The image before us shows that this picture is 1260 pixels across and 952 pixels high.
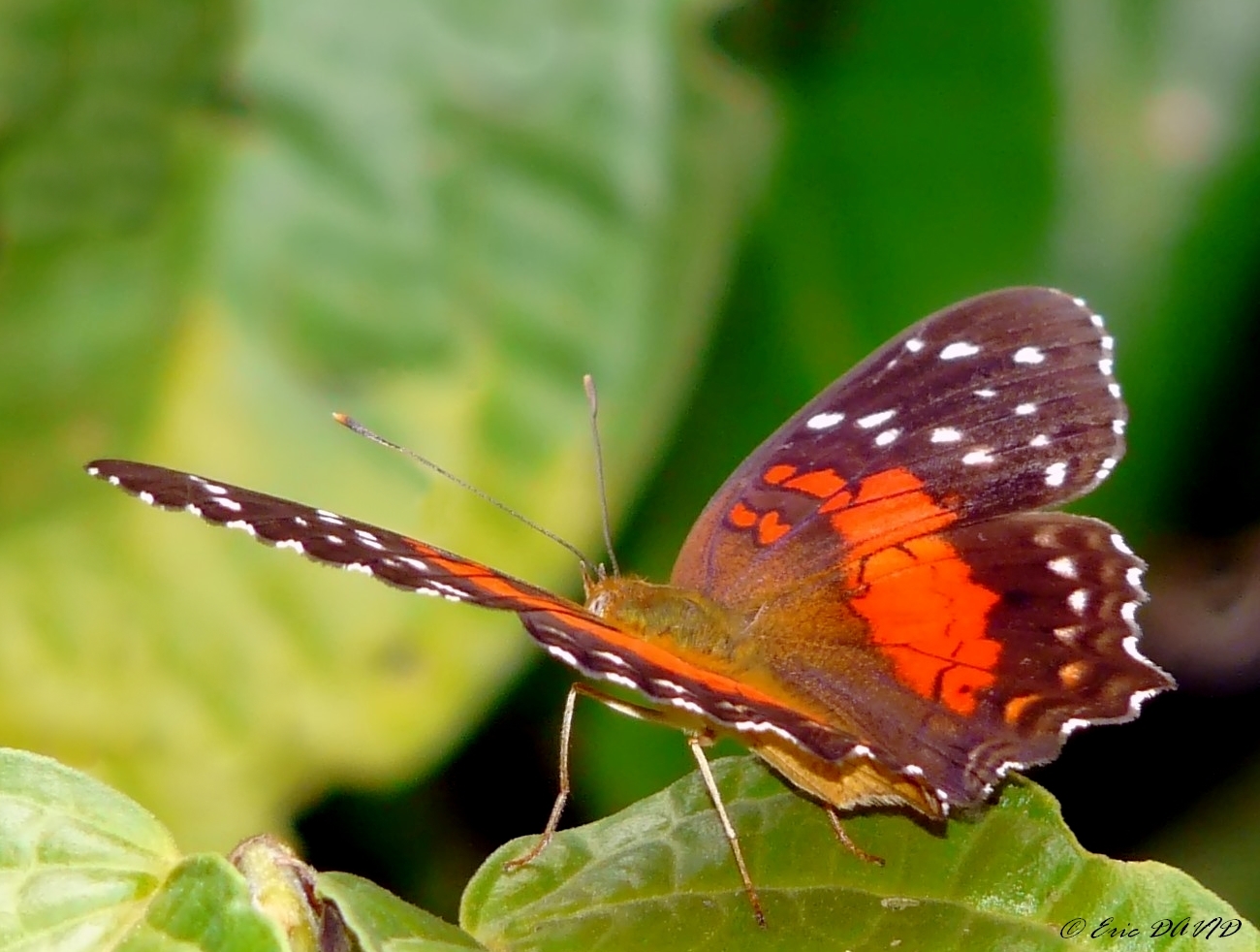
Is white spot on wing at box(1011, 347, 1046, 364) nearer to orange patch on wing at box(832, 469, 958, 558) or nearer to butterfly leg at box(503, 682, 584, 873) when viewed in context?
orange patch on wing at box(832, 469, 958, 558)

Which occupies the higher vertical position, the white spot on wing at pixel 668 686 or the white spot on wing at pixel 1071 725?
the white spot on wing at pixel 668 686

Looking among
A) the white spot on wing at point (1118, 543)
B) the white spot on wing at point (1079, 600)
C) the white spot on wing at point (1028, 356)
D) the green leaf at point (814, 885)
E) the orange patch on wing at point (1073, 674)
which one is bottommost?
the green leaf at point (814, 885)

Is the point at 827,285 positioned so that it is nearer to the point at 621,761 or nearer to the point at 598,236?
the point at 598,236

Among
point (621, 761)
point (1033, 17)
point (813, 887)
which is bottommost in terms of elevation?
point (621, 761)

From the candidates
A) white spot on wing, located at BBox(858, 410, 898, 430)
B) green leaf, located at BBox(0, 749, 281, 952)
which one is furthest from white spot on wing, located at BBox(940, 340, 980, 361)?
green leaf, located at BBox(0, 749, 281, 952)

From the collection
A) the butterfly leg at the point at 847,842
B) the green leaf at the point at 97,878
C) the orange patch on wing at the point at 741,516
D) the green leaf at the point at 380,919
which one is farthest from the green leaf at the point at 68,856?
the orange patch on wing at the point at 741,516

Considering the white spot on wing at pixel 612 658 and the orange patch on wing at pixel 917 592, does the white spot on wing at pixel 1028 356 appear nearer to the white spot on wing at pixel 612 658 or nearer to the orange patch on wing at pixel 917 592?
the orange patch on wing at pixel 917 592

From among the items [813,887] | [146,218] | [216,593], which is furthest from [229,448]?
[813,887]
